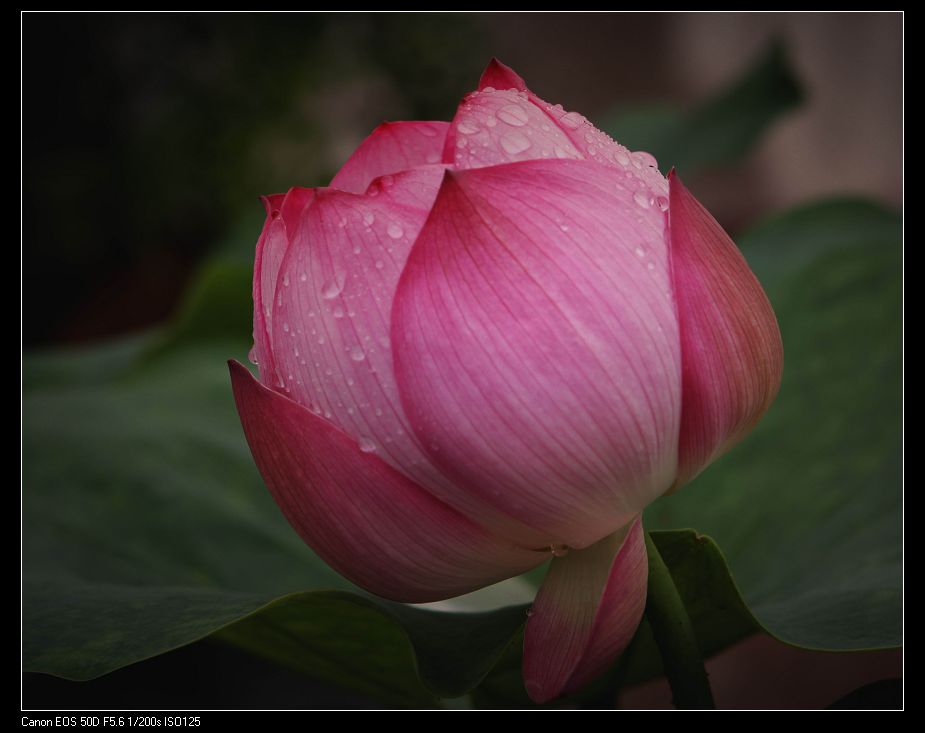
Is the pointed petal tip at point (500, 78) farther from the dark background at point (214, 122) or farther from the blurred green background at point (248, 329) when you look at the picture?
the dark background at point (214, 122)

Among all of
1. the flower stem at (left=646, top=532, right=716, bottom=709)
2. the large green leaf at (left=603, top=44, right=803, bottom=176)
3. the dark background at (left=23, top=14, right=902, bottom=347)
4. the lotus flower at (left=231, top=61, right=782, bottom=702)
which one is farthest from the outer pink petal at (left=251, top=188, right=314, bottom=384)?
the dark background at (left=23, top=14, right=902, bottom=347)

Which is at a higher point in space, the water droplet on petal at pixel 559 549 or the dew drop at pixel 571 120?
the dew drop at pixel 571 120

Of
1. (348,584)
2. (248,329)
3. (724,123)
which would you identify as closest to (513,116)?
(348,584)

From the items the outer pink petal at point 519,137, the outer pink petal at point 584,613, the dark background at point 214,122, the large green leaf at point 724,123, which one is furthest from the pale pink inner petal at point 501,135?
the dark background at point 214,122

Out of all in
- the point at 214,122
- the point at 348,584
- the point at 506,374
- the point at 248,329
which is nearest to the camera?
the point at 506,374

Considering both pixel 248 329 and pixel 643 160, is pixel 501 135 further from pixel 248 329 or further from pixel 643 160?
pixel 248 329
